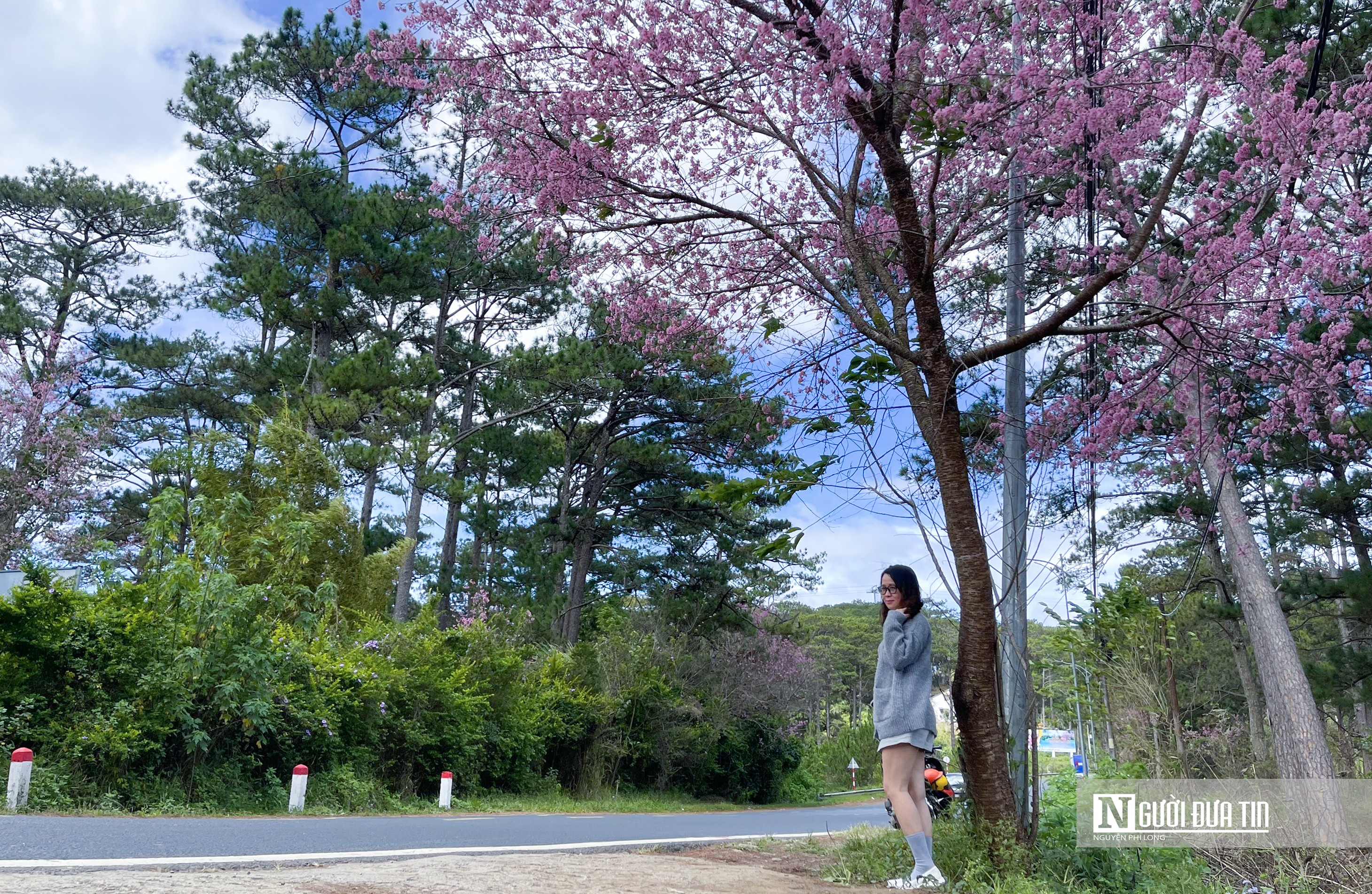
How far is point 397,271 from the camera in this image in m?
22.7

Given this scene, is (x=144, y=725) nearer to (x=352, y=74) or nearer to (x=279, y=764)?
Result: (x=279, y=764)

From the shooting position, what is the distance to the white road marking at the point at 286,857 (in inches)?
155

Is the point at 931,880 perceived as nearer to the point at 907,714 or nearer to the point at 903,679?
the point at 907,714

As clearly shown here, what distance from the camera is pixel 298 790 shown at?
913cm

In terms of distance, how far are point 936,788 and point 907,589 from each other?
148 cm

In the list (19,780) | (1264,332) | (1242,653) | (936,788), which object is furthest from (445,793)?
(1242,653)

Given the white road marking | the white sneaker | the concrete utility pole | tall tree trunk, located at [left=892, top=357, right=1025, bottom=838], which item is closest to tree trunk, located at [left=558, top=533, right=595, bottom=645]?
the white road marking

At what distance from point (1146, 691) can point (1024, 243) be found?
12.6 ft

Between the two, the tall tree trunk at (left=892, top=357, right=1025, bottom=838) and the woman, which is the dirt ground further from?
the tall tree trunk at (left=892, top=357, right=1025, bottom=838)

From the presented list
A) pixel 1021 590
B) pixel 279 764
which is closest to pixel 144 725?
pixel 279 764

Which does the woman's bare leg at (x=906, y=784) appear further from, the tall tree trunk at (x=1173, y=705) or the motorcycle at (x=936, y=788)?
the tall tree trunk at (x=1173, y=705)

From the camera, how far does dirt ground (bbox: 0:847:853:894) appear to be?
349 centimetres

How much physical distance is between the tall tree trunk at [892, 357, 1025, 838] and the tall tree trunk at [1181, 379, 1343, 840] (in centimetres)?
669

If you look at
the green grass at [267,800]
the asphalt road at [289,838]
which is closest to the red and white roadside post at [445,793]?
the green grass at [267,800]
